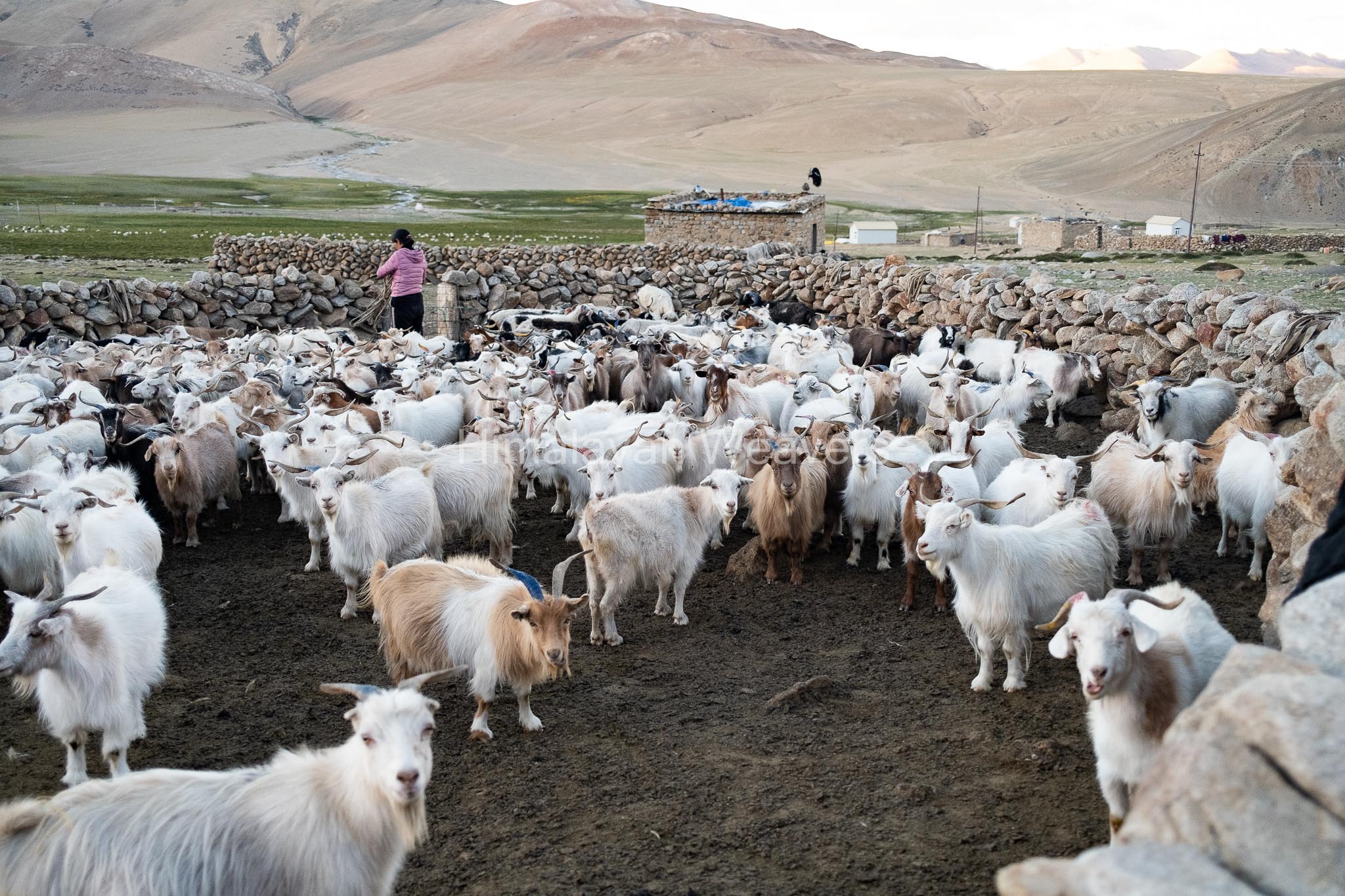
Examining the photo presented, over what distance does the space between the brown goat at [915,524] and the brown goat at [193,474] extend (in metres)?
6.29

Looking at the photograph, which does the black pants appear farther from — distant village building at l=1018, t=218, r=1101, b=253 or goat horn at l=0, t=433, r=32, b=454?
distant village building at l=1018, t=218, r=1101, b=253

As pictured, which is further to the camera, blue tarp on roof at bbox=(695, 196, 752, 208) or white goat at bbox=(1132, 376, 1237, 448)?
blue tarp on roof at bbox=(695, 196, 752, 208)

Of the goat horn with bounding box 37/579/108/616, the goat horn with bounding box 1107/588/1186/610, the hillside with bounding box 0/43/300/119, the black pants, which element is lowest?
the goat horn with bounding box 37/579/108/616

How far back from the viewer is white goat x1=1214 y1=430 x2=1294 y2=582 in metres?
7.97

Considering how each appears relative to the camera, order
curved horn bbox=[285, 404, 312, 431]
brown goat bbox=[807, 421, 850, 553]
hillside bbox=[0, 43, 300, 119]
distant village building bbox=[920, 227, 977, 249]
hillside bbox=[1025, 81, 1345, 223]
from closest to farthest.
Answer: brown goat bbox=[807, 421, 850, 553] < curved horn bbox=[285, 404, 312, 431] < distant village building bbox=[920, 227, 977, 249] < hillside bbox=[1025, 81, 1345, 223] < hillside bbox=[0, 43, 300, 119]

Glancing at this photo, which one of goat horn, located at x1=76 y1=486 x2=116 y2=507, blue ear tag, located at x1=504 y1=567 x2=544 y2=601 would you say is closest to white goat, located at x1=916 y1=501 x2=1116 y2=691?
blue ear tag, located at x1=504 y1=567 x2=544 y2=601

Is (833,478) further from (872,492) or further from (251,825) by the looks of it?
(251,825)

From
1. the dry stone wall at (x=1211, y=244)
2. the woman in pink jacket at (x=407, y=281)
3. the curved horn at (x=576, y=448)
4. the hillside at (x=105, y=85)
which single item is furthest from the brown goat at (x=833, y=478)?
the hillside at (x=105, y=85)

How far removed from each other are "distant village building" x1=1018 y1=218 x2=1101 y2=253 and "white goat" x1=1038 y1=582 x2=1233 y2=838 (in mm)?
32434

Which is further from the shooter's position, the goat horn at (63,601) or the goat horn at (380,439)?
the goat horn at (380,439)

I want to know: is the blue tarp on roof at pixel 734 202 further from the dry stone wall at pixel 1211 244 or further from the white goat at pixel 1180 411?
the white goat at pixel 1180 411

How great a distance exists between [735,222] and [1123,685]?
81.4 ft

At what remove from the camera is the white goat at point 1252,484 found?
7973mm

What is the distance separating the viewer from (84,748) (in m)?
5.46
